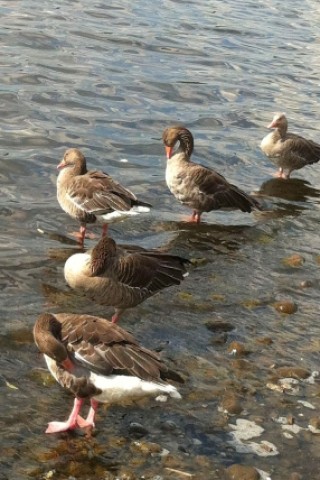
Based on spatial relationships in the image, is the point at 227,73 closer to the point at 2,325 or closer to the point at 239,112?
the point at 239,112

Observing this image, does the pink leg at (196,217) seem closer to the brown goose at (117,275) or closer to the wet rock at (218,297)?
the wet rock at (218,297)

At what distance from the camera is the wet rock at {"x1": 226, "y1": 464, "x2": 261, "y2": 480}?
7.39 meters

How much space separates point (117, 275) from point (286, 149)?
24.4ft

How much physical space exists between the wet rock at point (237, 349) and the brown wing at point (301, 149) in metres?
7.59

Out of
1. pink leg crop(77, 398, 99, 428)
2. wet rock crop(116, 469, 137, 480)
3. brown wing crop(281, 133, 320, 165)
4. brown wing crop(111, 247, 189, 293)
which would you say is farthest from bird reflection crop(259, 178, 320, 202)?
wet rock crop(116, 469, 137, 480)

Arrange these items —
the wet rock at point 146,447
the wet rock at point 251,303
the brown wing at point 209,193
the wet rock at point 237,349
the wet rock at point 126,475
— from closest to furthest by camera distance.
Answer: the wet rock at point 126,475 < the wet rock at point 146,447 < the wet rock at point 237,349 < the wet rock at point 251,303 < the brown wing at point 209,193

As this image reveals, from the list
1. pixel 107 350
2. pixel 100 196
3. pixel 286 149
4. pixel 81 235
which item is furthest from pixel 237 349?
pixel 286 149

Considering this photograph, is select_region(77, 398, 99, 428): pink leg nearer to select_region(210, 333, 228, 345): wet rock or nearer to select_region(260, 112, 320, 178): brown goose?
select_region(210, 333, 228, 345): wet rock

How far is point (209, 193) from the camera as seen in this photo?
13.9 metres

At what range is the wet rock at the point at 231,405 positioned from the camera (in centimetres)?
838

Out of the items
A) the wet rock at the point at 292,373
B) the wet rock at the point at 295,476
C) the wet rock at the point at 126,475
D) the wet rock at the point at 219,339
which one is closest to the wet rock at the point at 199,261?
the wet rock at the point at 219,339

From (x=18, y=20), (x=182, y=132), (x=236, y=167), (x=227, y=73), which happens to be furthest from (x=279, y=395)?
(x=18, y=20)

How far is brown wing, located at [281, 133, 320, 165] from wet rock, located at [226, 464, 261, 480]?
9902 mm

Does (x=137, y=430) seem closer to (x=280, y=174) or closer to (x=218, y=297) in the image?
(x=218, y=297)
